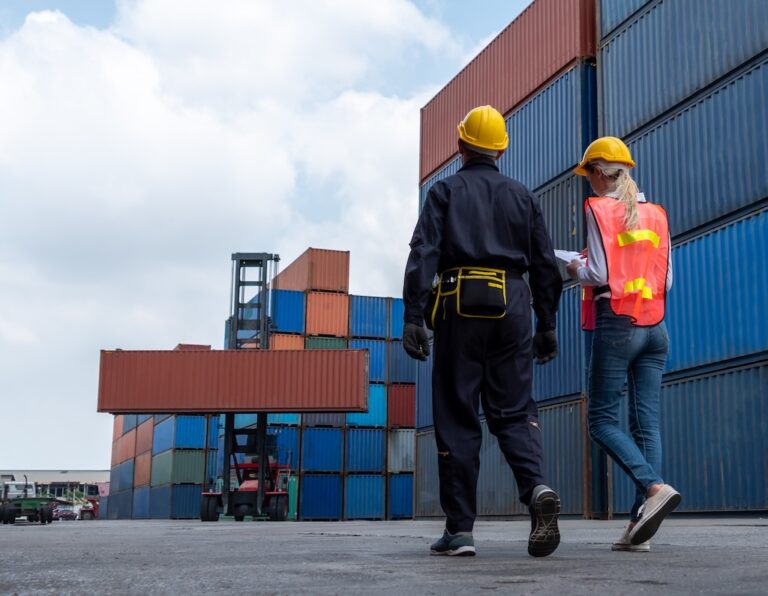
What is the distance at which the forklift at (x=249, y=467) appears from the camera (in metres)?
26.0

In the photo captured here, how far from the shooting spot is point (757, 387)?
1419cm

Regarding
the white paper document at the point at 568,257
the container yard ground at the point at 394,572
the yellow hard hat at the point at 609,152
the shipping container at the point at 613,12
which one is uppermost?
the shipping container at the point at 613,12

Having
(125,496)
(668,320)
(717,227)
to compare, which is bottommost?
(125,496)

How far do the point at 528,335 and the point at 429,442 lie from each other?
21.8m

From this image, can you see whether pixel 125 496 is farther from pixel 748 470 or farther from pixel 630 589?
pixel 630 589

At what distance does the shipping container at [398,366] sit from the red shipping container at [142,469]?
1551cm

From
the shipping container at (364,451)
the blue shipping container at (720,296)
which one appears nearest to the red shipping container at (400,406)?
the shipping container at (364,451)

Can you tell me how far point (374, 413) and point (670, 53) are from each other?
22593mm

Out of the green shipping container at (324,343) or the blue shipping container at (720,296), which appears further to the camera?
the green shipping container at (324,343)

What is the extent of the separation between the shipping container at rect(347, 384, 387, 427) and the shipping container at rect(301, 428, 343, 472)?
87cm

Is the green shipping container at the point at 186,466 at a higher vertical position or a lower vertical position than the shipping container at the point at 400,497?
higher

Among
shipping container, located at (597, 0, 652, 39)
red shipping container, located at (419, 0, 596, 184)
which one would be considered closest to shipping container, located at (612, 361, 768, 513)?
shipping container, located at (597, 0, 652, 39)

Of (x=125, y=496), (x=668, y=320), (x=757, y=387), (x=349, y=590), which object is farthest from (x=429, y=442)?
(x=125, y=496)

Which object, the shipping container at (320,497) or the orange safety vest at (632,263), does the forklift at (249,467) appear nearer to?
the shipping container at (320,497)
